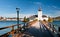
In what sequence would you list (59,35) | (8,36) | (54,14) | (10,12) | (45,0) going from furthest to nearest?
(10,12)
(54,14)
(45,0)
(8,36)
(59,35)

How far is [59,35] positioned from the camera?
2645 millimetres

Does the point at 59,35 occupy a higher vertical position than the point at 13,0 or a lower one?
lower

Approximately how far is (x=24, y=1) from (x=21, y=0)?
0.24 metres

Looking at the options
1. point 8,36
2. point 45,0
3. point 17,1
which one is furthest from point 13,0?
point 8,36

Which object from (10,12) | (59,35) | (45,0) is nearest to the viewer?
(59,35)

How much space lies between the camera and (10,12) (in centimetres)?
1619

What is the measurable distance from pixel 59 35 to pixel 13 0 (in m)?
9.06

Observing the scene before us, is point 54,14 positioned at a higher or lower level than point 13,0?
lower

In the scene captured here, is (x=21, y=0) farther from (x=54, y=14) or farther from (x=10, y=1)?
(x=54, y=14)

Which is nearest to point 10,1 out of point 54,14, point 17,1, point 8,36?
point 17,1

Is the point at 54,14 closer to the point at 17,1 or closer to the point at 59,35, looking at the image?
the point at 17,1

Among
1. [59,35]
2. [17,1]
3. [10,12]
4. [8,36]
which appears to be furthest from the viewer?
[10,12]

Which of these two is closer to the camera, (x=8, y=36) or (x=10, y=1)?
(x=8, y=36)

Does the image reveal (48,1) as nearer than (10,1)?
Yes
